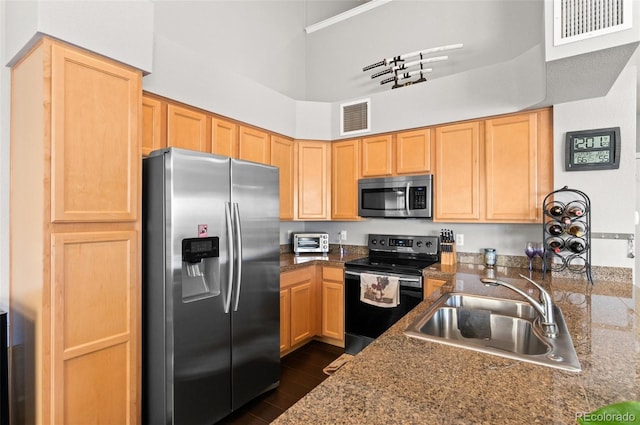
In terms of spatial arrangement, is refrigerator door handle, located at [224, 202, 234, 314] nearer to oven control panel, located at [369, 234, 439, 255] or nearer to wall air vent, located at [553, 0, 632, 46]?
oven control panel, located at [369, 234, 439, 255]

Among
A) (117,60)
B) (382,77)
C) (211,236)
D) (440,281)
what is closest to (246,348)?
(211,236)

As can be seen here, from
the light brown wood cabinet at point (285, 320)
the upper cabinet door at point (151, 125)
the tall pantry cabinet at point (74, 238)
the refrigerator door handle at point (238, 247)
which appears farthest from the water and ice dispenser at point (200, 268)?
the light brown wood cabinet at point (285, 320)

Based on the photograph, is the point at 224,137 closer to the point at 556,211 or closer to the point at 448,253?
the point at 448,253

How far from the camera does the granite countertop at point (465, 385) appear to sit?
0.78m

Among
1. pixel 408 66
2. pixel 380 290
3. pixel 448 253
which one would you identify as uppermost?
pixel 408 66

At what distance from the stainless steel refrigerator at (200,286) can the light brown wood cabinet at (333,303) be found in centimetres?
104

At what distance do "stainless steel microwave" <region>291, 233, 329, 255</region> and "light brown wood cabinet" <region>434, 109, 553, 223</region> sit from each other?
1.32 metres

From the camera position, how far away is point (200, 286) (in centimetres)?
206

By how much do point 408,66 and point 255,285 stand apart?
278 cm

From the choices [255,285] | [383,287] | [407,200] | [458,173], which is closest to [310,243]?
[383,287]

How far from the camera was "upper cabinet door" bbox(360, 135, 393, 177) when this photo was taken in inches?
130

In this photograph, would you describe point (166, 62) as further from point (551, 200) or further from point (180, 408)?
point (551, 200)

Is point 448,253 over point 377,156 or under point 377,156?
under

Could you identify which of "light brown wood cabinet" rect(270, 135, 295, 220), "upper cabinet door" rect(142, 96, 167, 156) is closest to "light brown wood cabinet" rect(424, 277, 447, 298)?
"light brown wood cabinet" rect(270, 135, 295, 220)
